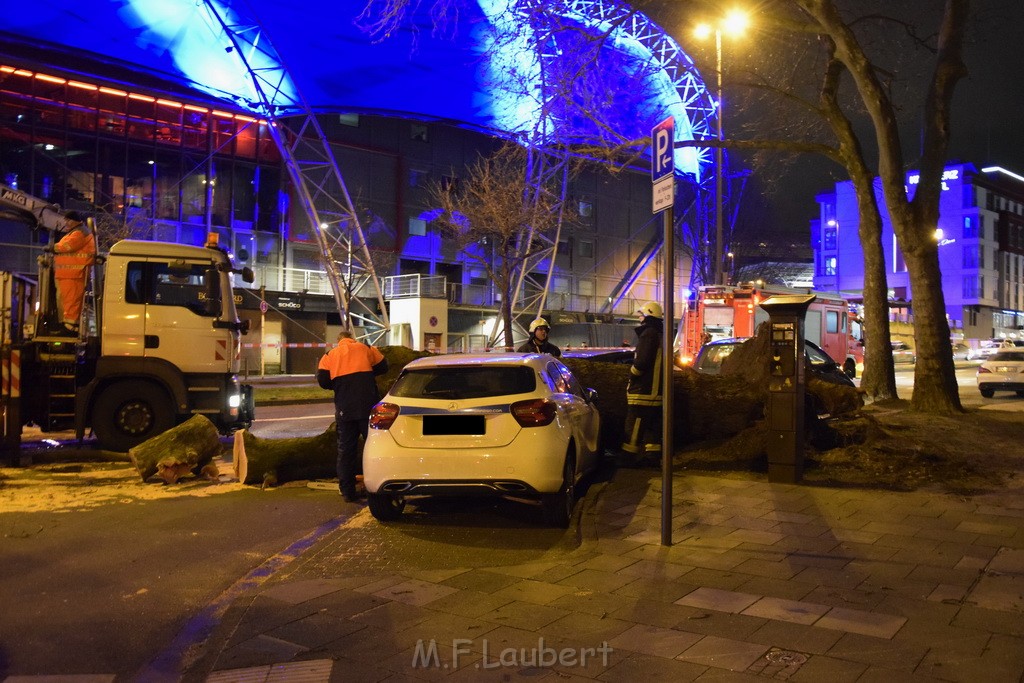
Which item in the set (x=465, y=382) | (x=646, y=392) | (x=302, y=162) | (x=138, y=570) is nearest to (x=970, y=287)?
(x=302, y=162)

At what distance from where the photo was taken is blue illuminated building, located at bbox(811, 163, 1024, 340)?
74.5 m

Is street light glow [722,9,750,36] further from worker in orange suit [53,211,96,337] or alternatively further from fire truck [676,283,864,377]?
worker in orange suit [53,211,96,337]

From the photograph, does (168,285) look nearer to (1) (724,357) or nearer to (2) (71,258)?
(2) (71,258)

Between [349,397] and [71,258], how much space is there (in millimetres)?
Answer: 5112

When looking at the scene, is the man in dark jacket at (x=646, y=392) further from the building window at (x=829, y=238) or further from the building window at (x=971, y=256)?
the building window at (x=971, y=256)

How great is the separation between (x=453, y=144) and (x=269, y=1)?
1456cm

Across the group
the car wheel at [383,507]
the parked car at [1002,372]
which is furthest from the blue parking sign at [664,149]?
the parked car at [1002,372]

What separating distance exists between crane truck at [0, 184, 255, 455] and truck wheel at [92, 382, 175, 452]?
0.5 inches

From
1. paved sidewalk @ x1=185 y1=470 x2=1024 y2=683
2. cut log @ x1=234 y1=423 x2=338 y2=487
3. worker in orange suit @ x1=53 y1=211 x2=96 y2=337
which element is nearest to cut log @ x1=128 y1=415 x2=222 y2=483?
cut log @ x1=234 y1=423 x2=338 y2=487

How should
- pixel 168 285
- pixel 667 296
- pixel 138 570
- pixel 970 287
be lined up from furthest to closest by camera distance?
pixel 970 287, pixel 168 285, pixel 667 296, pixel 138 570

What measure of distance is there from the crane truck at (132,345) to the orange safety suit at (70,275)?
0.42 feet

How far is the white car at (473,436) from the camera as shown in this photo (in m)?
6.53

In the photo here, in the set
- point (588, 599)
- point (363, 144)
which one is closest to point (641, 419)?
point (588, 599)

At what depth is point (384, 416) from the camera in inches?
271
